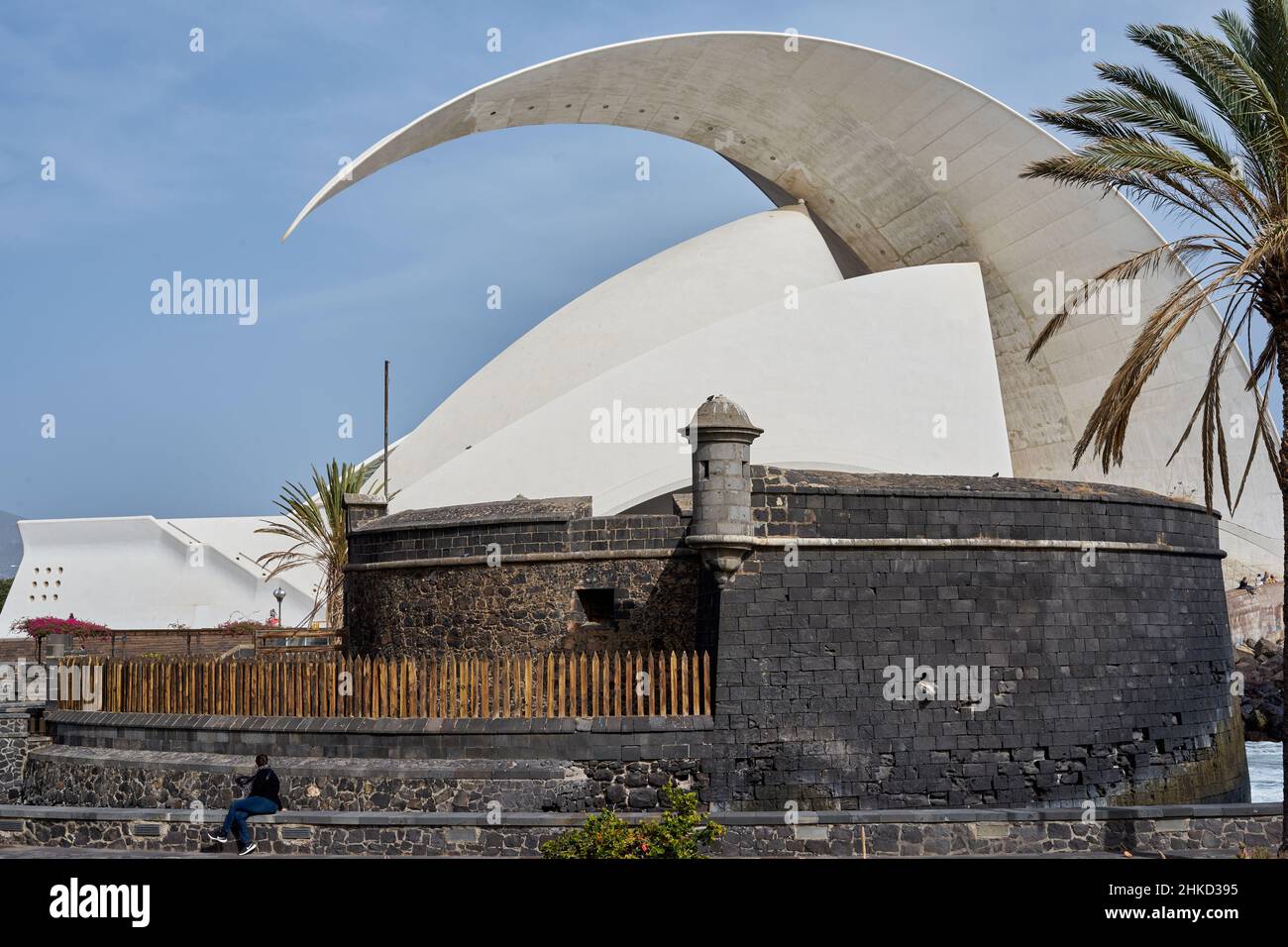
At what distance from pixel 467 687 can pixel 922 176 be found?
1657 cm

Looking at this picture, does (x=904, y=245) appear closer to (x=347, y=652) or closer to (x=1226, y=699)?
(x=1226, y=699)

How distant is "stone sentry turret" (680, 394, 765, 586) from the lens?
1225 cm

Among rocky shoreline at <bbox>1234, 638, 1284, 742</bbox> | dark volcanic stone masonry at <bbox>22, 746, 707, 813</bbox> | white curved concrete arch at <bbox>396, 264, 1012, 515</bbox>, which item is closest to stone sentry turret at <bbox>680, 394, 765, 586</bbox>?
dark volcanic stone masonry at <bbox>22, 746, 707, 813</bbox>

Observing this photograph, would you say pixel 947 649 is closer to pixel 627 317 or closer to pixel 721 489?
pixel 721 489

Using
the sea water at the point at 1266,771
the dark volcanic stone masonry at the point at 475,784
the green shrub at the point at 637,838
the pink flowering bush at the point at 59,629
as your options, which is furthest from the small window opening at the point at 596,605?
the pink flowering bush at the point at 59,629

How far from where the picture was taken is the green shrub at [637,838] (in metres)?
8.78

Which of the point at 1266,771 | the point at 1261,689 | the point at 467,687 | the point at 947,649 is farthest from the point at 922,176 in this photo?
the point at 467,687

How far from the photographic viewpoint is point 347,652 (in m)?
16.0

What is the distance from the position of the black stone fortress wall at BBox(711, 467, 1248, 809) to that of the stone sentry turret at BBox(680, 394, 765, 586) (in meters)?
0.21

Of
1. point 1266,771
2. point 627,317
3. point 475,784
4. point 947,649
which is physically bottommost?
point 1266,771

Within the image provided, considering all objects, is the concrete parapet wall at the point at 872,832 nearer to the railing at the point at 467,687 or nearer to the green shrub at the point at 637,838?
the green shrub at the point at 637,838

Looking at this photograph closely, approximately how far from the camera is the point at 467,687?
40.1ft
